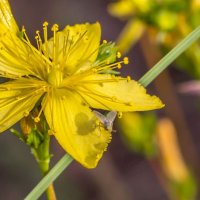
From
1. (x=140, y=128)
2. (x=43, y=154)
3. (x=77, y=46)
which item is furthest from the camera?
(x=140, y=128)

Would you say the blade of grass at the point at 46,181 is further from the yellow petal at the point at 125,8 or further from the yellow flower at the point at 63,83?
the yellow petal at the point at 125,8

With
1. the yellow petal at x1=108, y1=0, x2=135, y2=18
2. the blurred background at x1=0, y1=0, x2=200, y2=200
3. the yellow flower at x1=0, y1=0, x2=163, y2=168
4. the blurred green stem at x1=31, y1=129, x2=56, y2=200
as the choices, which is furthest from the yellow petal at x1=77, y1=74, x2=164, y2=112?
the yellow petal at x1=108, y1=0, x2=135, y2=18

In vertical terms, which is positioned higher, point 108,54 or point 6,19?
point 6,19

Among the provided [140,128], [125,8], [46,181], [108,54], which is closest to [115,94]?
[108,54]

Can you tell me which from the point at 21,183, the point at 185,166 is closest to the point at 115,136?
the point at 21,183

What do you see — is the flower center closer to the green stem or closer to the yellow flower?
the yellow flower

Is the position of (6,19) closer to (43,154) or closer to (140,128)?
(43,154)
